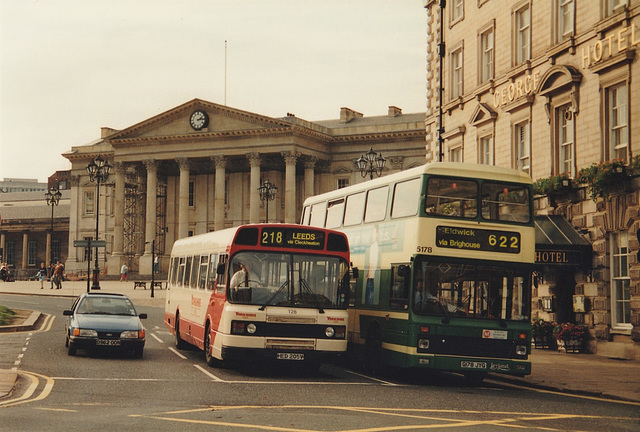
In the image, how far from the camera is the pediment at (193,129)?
86125mm

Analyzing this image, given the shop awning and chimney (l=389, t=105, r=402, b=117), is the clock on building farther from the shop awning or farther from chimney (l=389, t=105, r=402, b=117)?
the shop awning

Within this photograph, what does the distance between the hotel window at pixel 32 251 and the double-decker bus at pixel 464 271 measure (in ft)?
331

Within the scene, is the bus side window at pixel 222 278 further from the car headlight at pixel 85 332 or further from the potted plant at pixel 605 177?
the potted plant at pixel 605 177

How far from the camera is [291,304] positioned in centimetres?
1762

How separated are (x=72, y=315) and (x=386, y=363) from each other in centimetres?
828

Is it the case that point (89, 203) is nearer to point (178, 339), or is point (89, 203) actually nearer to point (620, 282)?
point (178, 339)

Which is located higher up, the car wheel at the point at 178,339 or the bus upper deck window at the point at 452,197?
the bus upper deck window at the point at 452,197

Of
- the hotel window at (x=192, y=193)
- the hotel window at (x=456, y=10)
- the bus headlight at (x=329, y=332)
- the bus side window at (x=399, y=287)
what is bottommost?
the bus headlight at (x=329, y=332)

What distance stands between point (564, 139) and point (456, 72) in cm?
995

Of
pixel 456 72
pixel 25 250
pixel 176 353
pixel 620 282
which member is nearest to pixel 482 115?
pixel 456 72

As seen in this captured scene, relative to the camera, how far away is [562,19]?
27688mm

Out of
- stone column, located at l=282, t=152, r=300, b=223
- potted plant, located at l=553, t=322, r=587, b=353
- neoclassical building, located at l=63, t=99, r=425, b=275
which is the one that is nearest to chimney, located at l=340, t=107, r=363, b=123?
neoclassical building, located at l=63, t=99, r=425, b=275

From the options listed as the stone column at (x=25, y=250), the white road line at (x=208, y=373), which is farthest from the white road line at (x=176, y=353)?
the stone column at (x=25, y=250)

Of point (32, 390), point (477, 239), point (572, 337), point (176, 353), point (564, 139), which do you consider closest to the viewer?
point (32, 390)
